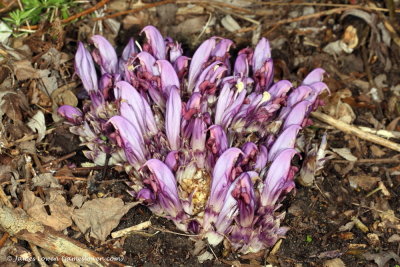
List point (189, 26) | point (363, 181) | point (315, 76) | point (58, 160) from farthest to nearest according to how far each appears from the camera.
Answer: point (189, 26) < point (363, 181) < point (315, 76) < point (58, 160)

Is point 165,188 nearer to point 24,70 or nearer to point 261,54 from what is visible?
point 261,54

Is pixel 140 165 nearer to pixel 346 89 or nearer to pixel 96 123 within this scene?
pixel 96 123

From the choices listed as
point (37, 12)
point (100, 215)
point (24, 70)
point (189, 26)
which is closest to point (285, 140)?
point (100, 215)

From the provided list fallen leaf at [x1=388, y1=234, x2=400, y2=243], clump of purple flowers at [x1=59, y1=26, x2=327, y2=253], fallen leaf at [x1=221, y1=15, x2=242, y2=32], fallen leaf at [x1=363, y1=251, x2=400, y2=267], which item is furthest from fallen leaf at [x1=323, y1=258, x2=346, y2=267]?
fallen leaf at [x1=221, y1=15, x2=242, y2=32]

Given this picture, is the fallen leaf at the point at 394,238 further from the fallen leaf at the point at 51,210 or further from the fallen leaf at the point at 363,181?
the fallen leaf at the point at 51,210

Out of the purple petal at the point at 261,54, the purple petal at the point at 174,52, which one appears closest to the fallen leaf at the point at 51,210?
the purple petal at the point at 174,52

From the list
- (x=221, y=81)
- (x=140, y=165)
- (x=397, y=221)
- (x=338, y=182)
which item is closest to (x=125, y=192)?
(x=140, y=165)
